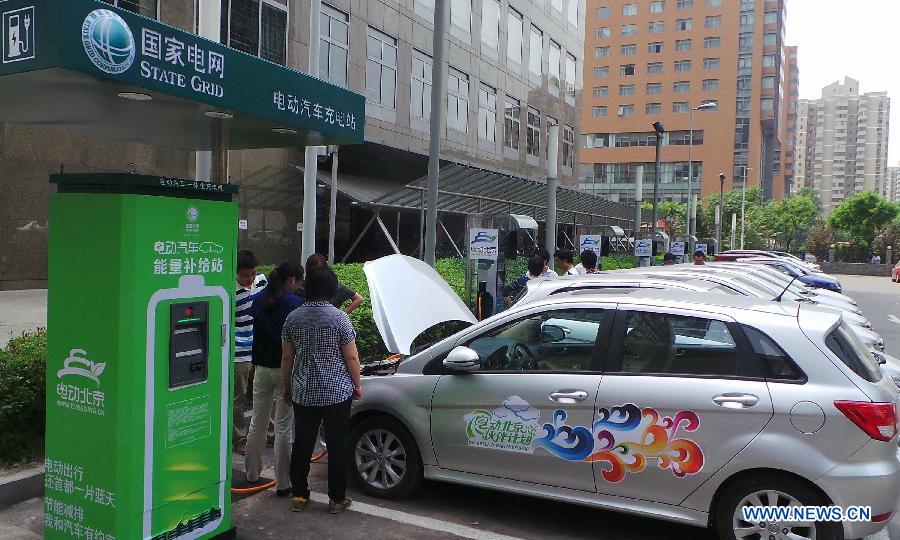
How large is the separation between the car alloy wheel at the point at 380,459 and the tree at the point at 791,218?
66192 millimetres

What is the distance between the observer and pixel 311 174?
9.52 m

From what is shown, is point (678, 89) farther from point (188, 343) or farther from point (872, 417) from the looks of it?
point (188, 343)

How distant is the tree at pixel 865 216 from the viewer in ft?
201

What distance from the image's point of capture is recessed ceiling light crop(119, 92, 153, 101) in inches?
156

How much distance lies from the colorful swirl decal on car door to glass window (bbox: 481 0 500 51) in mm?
27289

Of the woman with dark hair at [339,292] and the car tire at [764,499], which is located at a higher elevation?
the woman with dark hair at [339,292]

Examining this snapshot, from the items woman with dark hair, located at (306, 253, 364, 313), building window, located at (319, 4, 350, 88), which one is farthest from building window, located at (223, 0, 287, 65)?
woman with dark hair, located at (306, 253, 364, 313)

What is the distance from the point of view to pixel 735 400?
170 inches

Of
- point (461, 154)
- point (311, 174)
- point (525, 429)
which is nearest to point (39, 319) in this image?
point (311, 174)

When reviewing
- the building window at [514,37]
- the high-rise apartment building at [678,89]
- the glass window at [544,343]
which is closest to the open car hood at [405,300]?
the glass window at [544,343]

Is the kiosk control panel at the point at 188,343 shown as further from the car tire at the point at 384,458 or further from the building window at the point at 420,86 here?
the building window at the point at 420,86

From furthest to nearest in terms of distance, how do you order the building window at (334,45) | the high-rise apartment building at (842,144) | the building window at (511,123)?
the high-rise apartment building at (842,144)
the building window at (511,123)
the building window at (334,45)

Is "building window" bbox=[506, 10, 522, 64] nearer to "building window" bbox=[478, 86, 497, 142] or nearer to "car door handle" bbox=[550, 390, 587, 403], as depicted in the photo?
"building window" bbox=[478, 86, 497, 142]

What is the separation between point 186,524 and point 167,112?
254 cm
